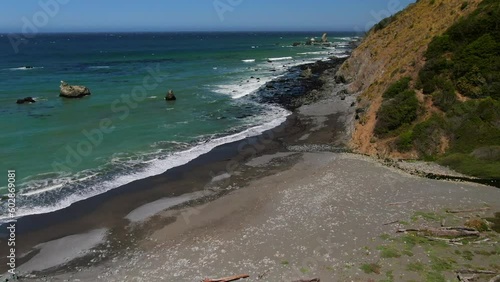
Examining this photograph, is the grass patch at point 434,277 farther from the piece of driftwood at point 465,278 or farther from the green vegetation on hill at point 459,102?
the green vegetation on hill at point 459,102

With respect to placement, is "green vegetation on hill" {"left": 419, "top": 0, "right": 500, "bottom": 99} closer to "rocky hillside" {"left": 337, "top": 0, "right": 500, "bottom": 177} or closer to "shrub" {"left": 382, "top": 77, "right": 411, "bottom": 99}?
"rocky hillside" {"left": 337, "top": 0, "right": 500, "bottom": 177}

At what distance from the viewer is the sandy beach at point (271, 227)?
15789 millimetres

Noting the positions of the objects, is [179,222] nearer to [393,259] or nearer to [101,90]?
[393,259]

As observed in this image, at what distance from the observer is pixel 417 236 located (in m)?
17.6

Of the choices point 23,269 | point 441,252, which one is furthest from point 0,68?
point 441,252

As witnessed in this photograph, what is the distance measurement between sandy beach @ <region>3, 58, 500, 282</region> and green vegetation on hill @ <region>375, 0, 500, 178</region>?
139 inches

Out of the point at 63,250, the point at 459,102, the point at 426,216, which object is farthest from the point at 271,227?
the point at 459,102

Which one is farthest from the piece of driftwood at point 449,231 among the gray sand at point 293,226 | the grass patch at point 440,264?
the grass patch at point 440,264

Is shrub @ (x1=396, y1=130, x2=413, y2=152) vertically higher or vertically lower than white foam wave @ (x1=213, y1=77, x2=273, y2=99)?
higher

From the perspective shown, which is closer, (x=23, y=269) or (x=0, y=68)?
(x=23, y=269)

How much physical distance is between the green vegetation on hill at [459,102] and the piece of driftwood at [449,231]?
834cm

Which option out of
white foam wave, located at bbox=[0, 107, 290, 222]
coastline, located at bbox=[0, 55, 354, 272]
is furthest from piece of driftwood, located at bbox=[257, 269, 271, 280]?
white foam wave, located at bbox=[0, 107, 290, 222]

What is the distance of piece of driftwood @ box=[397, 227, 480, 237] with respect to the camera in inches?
687

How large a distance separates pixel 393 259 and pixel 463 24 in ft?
83.8
